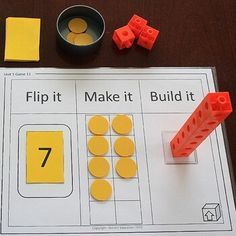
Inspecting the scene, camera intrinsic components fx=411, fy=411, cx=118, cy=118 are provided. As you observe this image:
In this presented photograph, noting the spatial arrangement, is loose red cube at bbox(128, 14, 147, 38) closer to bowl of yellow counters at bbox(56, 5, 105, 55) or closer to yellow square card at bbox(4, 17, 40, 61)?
bowl of yellow counters at bbox(56, 5, 105, 55)

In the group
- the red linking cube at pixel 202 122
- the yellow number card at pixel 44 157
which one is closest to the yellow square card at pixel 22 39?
the yellow number card at pixel 44 157

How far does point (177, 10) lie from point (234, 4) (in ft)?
0.40

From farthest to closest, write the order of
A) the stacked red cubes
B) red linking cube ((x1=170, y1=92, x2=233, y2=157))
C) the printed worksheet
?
1. the stacked red cubes
2. the printed worksheet
3. red linking cube ((x1=170, y1=92, x2=233, y2=157))

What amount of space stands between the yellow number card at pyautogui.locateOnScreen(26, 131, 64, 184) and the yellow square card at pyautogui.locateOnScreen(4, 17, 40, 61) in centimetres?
15

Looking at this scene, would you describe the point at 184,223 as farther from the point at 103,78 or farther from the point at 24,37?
the point at 24,37

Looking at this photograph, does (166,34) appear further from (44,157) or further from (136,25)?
(44,157)

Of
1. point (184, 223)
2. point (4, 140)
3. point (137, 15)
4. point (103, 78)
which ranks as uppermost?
point (137, 15)

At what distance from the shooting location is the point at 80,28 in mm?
770

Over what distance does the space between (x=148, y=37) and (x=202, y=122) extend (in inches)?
10.1

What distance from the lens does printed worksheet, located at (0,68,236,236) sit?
67 cm

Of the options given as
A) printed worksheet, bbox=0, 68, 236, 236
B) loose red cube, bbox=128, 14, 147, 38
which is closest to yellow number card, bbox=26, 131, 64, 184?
printed worksheet, bbox=0, 68, 236, 236

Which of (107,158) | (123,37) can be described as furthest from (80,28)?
(107,158)

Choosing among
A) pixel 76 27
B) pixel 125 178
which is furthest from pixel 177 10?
pixel 125 178

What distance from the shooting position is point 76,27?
77 cm
